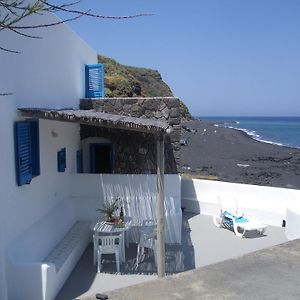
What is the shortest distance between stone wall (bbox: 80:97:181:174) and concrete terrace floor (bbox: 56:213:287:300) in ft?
6.07

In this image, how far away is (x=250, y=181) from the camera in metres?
22.1

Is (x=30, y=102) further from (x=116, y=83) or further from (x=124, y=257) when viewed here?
(x=116, y=83)

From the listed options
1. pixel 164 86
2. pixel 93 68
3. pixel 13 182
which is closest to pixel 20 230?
pixel 13 182

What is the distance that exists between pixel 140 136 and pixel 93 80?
3.17m

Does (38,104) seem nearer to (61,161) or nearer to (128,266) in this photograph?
(61,161)

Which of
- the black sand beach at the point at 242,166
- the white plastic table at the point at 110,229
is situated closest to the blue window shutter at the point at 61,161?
the white plastic table at the point at 110,229

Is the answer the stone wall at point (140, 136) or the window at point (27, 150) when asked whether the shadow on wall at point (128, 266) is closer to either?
the window at point (27, 150)

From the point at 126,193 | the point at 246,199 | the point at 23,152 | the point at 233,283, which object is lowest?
the point at 246,199

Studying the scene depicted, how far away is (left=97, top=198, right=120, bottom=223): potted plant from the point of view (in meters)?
8.02

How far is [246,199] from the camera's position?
1034 centimetres

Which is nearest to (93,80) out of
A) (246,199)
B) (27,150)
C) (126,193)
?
(126,193)

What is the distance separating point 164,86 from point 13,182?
68.5 metres

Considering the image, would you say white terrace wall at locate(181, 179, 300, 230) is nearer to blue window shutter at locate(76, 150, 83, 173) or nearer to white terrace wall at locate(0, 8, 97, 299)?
blue window shutter at locate(76, 150, 83, 173)

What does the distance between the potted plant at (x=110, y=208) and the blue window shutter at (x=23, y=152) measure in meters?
2.24
